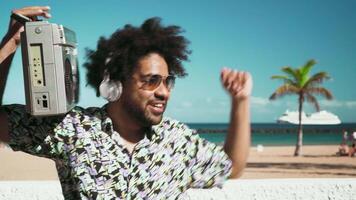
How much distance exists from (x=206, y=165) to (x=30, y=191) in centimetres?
115

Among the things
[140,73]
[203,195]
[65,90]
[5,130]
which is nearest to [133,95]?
[140,73]

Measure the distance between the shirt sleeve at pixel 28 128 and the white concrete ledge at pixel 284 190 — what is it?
1.02 m

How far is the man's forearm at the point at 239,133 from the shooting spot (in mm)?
1688

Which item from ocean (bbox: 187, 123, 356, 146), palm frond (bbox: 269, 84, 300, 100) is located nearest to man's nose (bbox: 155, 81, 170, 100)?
palm frond (bbox: 269, 84, 300, 100)

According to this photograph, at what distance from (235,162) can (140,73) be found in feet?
1.94

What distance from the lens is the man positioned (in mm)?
1746

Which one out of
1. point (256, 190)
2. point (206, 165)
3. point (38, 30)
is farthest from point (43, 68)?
point (256, 190)

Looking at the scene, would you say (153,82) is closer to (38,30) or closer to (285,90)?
(38,30)

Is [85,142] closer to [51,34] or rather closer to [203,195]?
[51,34]

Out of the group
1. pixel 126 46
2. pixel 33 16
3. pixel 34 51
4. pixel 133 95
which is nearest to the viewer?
pixel 34 51

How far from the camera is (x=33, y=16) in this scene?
1757mm

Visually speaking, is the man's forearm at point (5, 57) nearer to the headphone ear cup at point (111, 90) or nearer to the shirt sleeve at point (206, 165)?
the headphone ear cup at point (111, 90)

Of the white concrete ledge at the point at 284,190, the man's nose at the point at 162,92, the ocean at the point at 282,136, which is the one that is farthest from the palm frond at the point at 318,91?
the man's nose at the point at 162,92

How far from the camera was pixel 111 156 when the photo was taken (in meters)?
1.80
